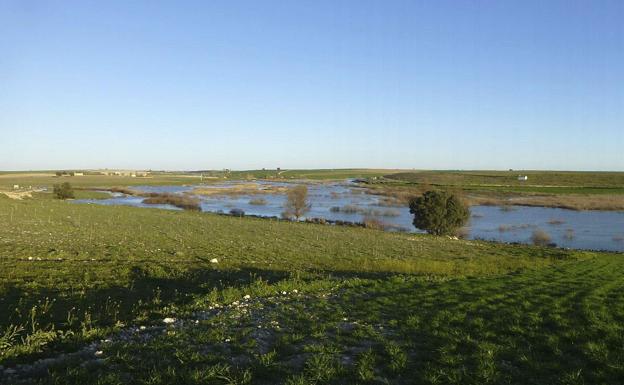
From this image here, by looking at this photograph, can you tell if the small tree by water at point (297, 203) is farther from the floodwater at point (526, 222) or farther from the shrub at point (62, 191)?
the shrub at point (62, 191)

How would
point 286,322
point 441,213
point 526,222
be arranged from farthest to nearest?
point 526,222 < point 441,213 < point 286,322

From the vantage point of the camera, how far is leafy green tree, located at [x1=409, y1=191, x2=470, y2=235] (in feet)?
161

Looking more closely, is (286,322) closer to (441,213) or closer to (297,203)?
(441,213)

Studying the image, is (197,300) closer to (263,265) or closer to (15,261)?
(263,265)

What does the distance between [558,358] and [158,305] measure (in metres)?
10.3

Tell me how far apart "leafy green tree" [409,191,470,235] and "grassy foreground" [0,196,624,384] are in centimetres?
2482

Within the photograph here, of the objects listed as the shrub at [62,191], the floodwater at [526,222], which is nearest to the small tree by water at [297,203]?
the floodwater at [526,222]

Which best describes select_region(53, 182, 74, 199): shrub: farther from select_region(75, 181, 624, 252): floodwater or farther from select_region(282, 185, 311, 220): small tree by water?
select_region(282, 185, 311, 220): small tree by water

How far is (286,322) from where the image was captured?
11.0 meters

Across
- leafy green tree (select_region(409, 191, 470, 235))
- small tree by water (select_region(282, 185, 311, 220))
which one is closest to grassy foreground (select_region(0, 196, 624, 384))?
leafy green tree (select_region(409, 191, 470, 235))

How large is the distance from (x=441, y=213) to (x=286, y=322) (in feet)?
134

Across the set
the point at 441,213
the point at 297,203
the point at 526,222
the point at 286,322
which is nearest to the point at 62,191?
the point at 297,203

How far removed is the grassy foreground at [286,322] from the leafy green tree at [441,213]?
24.8 metres

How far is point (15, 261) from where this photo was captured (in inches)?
736
